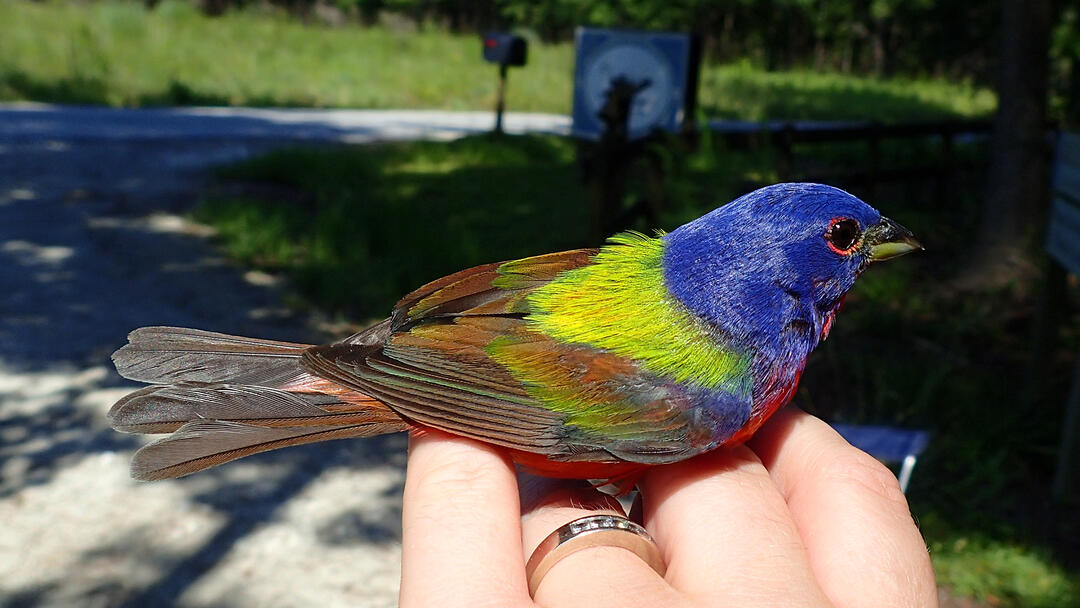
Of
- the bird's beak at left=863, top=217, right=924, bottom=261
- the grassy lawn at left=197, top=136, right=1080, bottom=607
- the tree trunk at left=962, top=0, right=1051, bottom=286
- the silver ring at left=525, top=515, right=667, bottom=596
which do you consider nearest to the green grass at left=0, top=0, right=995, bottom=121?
the grassy lawn at left=197, top=136, right=1080, bottom=607

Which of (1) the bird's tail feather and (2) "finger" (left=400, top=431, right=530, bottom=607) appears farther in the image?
(1) the bird's tail feather

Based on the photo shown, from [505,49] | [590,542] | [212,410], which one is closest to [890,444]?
[590,542]

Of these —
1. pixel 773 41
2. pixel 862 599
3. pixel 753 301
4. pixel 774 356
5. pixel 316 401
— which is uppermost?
pixel 773 41

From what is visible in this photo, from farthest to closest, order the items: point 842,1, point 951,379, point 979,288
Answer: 1. point 842,1
2. point 979,288
3. point 951,379

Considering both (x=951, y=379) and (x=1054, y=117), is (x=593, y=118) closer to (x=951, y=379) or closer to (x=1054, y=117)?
(x=951, y=379)

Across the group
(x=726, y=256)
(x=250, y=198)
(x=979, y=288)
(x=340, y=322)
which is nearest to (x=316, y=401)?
(x=726, y=256)

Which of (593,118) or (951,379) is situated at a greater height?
(593,118)

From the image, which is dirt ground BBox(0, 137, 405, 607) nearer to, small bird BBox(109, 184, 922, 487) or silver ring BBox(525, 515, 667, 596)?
small bird BBox(109, 184, 922, 487)
